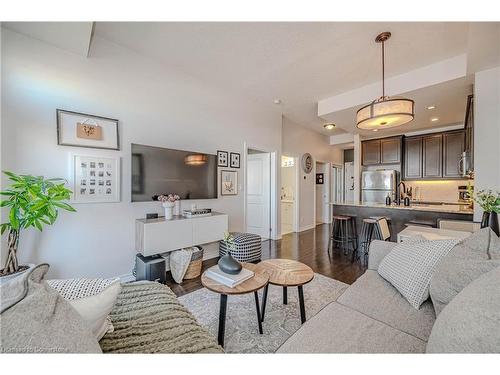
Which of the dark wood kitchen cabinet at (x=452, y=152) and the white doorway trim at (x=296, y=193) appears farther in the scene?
the white doorway trim at (x=296, y=193)

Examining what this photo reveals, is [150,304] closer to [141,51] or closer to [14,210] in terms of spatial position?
[14,210]

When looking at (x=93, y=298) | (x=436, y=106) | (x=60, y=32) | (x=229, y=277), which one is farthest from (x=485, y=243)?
(x=60, y=32)

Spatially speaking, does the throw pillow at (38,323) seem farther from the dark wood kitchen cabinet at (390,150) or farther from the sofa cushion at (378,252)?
the dark wood kitchen cabinet at (390,150)

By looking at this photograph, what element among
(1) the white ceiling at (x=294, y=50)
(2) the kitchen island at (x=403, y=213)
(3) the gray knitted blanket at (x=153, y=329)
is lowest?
(3) the gray knitted blanket at (x=153, y=329)

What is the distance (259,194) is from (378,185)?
3.05 m

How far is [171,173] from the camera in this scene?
2912 millimetres

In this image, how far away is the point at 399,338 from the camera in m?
0.96

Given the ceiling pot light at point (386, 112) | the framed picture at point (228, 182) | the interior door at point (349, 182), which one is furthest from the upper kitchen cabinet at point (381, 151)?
the framed picture at point (228, 182)

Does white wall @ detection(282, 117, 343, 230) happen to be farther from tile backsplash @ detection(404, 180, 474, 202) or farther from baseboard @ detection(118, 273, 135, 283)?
baseboard @ detection(118, 273, 135, 283)

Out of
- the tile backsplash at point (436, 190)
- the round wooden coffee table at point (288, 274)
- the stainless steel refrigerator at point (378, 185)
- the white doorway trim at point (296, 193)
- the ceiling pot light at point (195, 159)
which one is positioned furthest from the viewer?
the white doorway trim at point (296, 193)

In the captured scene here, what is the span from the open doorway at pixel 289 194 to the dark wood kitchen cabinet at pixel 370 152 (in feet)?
6.29

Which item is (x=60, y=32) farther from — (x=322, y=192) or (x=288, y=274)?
(x=322, y=192)

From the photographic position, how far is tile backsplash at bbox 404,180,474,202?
15.9ft

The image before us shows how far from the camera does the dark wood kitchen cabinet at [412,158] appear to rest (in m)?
4.96
